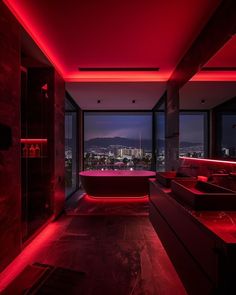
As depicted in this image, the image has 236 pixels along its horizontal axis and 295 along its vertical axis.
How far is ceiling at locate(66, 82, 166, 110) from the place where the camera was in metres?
4.39

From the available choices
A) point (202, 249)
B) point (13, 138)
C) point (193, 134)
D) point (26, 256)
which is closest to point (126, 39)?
point (193, 134)

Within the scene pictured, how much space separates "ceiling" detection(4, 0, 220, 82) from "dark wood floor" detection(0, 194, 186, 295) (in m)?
2.66

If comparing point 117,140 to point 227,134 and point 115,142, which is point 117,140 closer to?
point 115,142

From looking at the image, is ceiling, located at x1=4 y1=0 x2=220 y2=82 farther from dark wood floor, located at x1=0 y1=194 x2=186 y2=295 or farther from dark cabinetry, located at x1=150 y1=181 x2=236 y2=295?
dark wood floor, located at x1=0 y1=194 x2=186 y2=295

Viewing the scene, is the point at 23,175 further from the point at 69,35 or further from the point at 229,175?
the point at 229,175

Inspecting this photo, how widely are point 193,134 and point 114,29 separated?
169 cm

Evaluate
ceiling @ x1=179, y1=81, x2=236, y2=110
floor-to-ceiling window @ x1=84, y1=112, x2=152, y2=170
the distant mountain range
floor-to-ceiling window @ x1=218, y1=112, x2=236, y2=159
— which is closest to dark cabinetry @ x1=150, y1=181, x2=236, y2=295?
floor-to-ceiling window @ x1=218, y1=112, x2=236, y2=159

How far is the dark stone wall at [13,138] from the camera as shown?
6.66ft

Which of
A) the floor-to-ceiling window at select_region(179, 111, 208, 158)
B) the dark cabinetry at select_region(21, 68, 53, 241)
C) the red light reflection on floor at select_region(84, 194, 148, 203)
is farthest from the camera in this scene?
the red light reflection on floor at select_region(84, 194, 148, 203)

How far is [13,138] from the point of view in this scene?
87.2 inches

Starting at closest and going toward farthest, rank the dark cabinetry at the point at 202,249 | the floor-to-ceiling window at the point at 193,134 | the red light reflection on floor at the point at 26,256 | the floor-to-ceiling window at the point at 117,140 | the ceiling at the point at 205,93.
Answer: the dark cabinetry at the point at 202,249 → the red light reflection on floor at the point at 26,256 → the ceiling at the point at 205,93 → the floor-to-ceiling window at the point at 193,134 → the floor-to-ceiling window at the point at 117,140

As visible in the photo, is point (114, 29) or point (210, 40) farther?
point (114, 29)

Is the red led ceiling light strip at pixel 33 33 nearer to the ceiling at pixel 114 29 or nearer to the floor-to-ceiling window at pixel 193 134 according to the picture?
the ceiling at pixel 114 29

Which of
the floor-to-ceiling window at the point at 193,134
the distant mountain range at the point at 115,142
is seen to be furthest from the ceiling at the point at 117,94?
the floor-to-ceiling window at the point at 193,134
